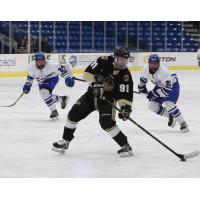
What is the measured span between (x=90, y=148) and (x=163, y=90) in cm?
135

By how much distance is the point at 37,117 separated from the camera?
764 cm

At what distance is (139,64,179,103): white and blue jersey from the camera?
6.35 metres

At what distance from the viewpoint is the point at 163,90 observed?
6.37 metres

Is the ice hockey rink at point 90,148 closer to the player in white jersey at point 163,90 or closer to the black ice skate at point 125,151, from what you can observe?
the black ice skate at point 125,151

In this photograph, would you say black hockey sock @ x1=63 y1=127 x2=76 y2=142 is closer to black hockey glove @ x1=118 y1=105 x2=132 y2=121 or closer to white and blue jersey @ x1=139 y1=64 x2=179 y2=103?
black hockey glove @ x1=118 y1=105 x2=132 y2=121

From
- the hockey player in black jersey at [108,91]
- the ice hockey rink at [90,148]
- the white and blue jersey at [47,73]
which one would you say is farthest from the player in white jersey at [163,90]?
the hockey player in black jersey at [108,91]

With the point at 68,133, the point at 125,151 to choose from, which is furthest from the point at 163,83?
the point at 68,133

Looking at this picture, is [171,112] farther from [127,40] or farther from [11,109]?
[127,40]

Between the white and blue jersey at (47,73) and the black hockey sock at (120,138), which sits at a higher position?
the white and blue jersey at (47,73)

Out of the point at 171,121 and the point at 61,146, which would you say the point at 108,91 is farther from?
the point at 171,121

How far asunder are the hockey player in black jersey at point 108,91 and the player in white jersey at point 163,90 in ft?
5.10

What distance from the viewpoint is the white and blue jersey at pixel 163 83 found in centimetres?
635

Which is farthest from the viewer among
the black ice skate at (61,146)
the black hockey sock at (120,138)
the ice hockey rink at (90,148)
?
the black ice skate at (61,146)
